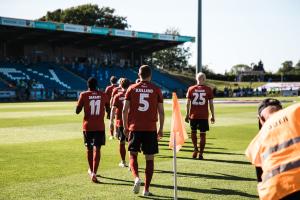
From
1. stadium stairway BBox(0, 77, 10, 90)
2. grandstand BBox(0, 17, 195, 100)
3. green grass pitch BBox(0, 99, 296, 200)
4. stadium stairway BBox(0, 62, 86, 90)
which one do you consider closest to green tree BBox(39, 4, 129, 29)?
grandstand BBox(0, 17, 195, 100)

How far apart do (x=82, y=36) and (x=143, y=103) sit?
60013 mm

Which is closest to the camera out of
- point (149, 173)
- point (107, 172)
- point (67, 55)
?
point (149, 173)

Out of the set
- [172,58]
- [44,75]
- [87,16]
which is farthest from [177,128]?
[172,58]

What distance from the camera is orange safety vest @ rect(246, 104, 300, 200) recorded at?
333cm

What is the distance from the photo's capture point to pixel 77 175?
9.75 m

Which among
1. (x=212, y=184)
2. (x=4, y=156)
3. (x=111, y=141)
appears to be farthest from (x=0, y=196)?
(x=111, y=141)

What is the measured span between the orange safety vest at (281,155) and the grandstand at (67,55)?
1965 inches

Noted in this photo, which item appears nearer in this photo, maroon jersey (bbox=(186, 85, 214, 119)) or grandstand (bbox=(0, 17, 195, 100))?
maroon jersey (bbox=(186, 85, 214, 119))

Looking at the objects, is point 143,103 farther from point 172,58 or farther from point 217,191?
point 172,58

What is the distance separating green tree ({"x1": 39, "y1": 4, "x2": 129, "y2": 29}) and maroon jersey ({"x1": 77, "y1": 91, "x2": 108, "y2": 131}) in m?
83.2

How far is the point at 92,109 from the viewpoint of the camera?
9711 millimetres

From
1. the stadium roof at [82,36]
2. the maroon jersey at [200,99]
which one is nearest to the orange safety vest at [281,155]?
the maroon jersey at [200,99]

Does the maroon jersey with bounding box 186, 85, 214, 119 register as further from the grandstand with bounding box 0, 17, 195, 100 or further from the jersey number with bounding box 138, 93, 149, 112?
the grandstand with bounding box 0, 17, 195, 100

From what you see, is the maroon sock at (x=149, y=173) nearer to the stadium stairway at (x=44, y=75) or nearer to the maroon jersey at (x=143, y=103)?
the maroon jersey at (x=143, y=103)
